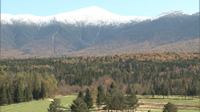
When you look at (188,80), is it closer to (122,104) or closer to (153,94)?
(153,94)

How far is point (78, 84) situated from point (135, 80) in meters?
36.6

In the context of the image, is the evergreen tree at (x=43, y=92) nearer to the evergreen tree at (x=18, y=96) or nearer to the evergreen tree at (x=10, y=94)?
the evergreen tree at (x=18, y=96)

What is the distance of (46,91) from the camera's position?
143 meters

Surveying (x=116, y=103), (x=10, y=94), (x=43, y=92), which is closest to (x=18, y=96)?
(x=10, y=94)

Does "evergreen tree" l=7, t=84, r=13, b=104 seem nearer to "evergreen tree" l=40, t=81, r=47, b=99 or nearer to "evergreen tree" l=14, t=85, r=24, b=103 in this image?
"evergreen tree" l=14, t=85, r=24, b=103

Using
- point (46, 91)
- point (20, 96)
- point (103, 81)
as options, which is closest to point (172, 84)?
point (103, 81)

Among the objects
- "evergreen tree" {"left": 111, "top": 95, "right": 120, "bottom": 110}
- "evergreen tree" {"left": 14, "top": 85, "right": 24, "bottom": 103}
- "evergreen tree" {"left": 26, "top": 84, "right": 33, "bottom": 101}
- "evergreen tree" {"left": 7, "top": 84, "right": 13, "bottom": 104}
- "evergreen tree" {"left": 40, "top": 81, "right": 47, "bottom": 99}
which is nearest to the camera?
"evergreen tree" {"left": 111, "top": 95, "right": 120, "bottom": 110}

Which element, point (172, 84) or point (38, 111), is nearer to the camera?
point (38, 111)

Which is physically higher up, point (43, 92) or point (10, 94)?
point (10, 94)

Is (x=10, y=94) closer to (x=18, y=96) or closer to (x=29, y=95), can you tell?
(x=18, y=96)

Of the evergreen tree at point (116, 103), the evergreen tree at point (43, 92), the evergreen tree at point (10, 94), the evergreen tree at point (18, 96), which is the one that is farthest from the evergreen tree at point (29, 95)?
the evergreen tree at point (116, 103)

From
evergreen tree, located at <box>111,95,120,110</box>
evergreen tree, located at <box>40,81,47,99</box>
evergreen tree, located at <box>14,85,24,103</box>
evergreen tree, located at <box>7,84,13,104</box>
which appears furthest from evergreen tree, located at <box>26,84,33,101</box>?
evergreen tree, located at <box>111,95,120,110</box>

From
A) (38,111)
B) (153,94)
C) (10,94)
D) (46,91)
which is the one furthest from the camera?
(153,94)

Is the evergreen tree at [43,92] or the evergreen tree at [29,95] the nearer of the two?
the evergreen tree at [29,95]
